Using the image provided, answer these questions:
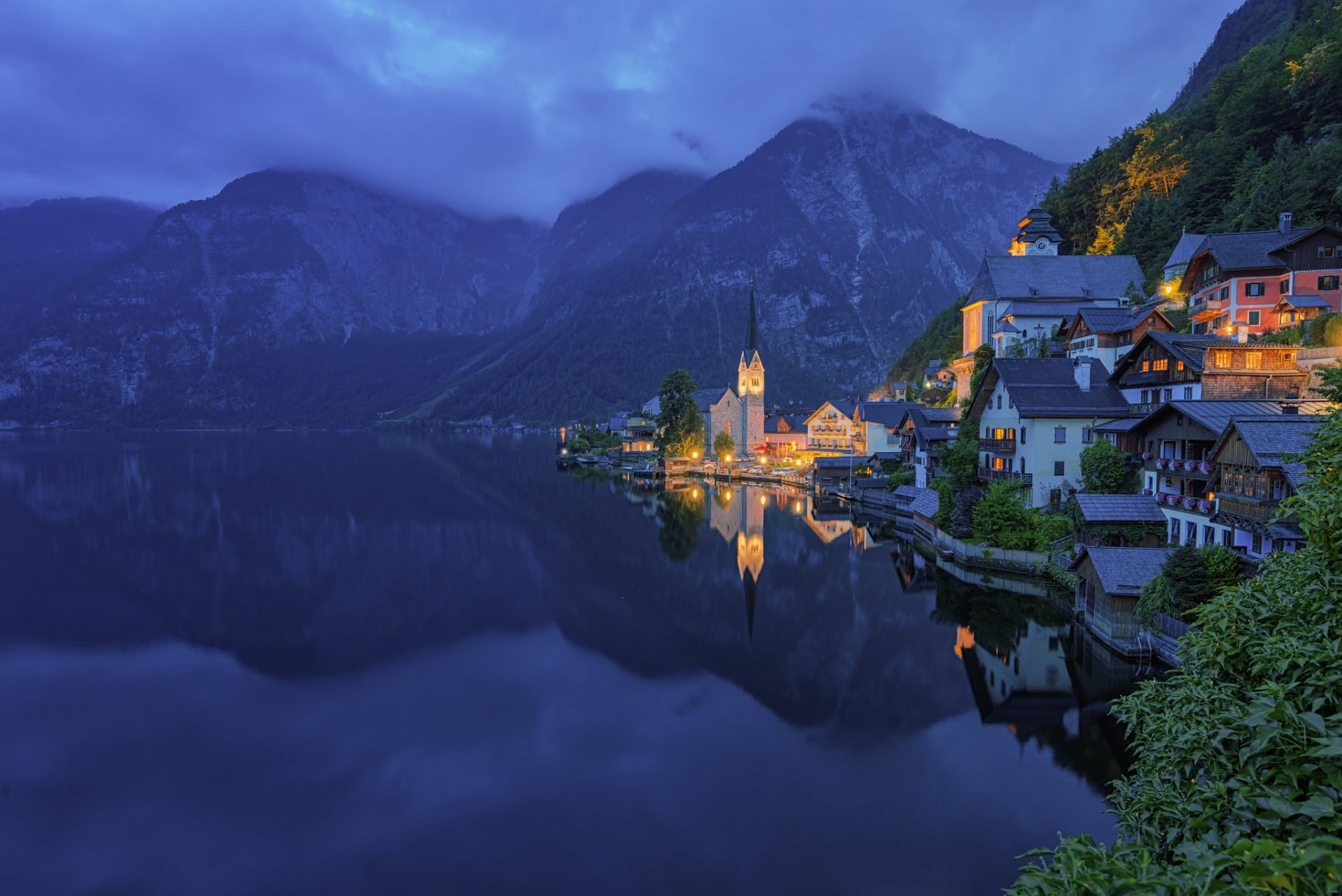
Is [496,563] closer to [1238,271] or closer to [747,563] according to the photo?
[747,563]

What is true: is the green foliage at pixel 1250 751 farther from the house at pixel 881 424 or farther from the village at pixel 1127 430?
Answer: the house at pixel 881 424

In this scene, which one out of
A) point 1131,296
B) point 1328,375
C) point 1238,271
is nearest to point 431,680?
point 1328,375

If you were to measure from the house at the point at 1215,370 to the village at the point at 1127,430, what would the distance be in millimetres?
93

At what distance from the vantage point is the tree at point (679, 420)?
112 metres

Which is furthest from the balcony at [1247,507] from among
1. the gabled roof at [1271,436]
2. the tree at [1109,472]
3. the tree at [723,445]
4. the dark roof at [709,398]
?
the dark roof at [709,398]

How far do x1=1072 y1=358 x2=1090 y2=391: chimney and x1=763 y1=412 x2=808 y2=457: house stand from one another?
66.1m

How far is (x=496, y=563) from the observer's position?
170 ft

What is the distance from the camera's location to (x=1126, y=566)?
28516mm

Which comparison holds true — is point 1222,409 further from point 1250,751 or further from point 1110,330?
point 1250,751

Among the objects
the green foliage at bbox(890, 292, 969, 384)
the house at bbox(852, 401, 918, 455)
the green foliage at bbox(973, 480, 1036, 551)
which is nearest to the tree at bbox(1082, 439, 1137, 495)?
the green foliage at bbox(973, 480, 1036, 551)

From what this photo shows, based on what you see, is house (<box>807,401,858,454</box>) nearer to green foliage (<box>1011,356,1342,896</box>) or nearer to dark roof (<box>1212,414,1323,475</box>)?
dark roof (<box>1212,414,1323,475</box>)

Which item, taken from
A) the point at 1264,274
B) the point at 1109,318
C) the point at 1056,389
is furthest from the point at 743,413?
the point at 1264,274

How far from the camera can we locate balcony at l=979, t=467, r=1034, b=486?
4309 cm

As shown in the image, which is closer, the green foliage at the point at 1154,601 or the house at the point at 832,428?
the green foliage at the point at 1154,601
